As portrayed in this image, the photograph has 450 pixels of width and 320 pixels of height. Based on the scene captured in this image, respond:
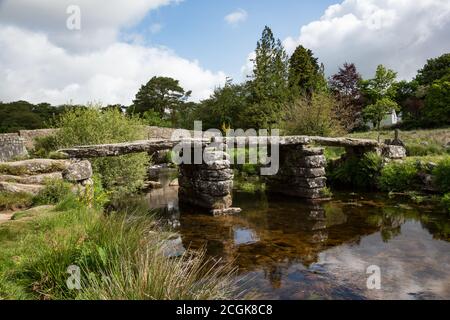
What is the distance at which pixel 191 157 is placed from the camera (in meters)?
12.6

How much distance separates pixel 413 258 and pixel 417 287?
1.56m

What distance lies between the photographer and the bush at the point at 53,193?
845cm

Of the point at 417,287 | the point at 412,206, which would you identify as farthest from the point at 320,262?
the point at 412,206

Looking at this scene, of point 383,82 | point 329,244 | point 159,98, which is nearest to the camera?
point 329,244

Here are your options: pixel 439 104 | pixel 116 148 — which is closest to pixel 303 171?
pixel 116 148

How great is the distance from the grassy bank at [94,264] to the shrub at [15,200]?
215cm

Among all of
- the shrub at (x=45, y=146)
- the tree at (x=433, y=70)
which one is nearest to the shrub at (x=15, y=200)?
the shrub at (x=45, y=146)

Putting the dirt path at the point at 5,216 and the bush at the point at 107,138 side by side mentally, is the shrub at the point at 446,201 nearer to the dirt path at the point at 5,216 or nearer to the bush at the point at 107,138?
the bush at the point at 107,138

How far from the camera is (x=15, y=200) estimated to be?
827 centimetres

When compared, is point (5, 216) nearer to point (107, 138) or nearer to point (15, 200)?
point (15, 200)

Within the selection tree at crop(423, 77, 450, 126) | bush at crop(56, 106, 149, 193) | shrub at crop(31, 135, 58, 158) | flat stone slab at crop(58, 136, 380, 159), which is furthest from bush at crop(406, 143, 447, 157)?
shrub at crop(31, 135, 58, 158)

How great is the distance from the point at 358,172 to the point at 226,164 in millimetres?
7275

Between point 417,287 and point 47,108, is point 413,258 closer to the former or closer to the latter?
point 417,287

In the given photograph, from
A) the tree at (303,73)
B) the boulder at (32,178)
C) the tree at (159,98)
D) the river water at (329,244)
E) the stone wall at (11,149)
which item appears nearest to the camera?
the river water at (329,244)
